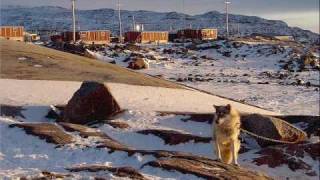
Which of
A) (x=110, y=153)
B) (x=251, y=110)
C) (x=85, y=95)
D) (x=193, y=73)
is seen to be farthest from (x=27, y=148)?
(x=193, y=73)

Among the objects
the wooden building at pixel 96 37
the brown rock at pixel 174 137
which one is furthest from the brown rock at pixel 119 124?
the wooden building at pixel 96 37

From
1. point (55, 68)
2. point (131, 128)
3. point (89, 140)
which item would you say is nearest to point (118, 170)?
point (89, 140)

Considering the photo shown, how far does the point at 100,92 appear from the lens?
59.3 ft

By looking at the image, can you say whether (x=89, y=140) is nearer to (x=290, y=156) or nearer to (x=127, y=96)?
(x=290, y=156)

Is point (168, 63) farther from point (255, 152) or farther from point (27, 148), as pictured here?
point (27, 148)

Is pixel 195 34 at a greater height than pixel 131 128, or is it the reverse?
pixel 195 34

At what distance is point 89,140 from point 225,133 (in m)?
2.91

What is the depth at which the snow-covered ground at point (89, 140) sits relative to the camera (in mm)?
10641

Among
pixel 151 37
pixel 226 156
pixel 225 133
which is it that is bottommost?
pixel 226 156

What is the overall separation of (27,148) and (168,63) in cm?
3624

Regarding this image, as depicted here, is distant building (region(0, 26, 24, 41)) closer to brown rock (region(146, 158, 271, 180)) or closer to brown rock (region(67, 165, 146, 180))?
brown rock (region(146, 158, 271, 180))

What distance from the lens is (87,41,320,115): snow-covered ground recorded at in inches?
1224

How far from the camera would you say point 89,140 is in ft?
42.3

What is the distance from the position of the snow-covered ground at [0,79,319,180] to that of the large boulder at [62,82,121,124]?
550 millimetres
